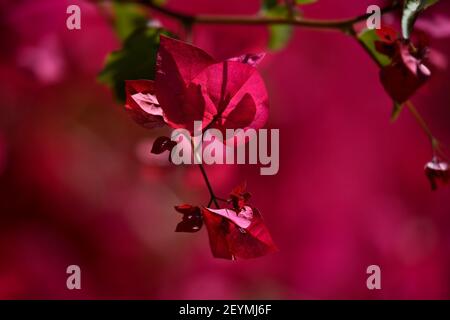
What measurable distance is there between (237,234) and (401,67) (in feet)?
0.38

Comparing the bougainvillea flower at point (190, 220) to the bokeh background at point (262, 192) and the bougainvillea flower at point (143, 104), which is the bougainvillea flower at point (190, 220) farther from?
the bokeh background at point (262, 192)

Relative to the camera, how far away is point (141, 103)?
0.31 m

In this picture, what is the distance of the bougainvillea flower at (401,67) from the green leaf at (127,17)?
0.74ft

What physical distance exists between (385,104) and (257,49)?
477mm

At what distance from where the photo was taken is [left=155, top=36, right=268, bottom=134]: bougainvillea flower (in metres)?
0.31

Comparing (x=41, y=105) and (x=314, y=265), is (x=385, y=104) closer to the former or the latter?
(x=314, y=265)

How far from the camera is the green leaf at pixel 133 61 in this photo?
40cm

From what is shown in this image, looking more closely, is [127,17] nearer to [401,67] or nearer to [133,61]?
[133,61]

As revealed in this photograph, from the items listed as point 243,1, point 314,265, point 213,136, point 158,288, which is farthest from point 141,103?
point 158,288

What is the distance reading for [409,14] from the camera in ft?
1.04

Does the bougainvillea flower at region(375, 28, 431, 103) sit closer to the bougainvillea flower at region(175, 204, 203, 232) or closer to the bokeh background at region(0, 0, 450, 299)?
the bougainvillea flower at region(175, 204, 203, 232)

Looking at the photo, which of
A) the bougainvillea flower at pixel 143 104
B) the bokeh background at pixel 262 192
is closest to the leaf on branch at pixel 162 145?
the bougainvillea flower at pixel 143 104

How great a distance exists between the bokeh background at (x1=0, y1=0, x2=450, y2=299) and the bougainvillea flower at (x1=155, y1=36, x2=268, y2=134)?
539mm

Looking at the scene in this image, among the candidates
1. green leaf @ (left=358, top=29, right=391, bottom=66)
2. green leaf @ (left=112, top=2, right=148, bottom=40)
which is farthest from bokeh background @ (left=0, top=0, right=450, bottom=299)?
green leaf @ (left=358, top=29, right=391, bottom=66)
